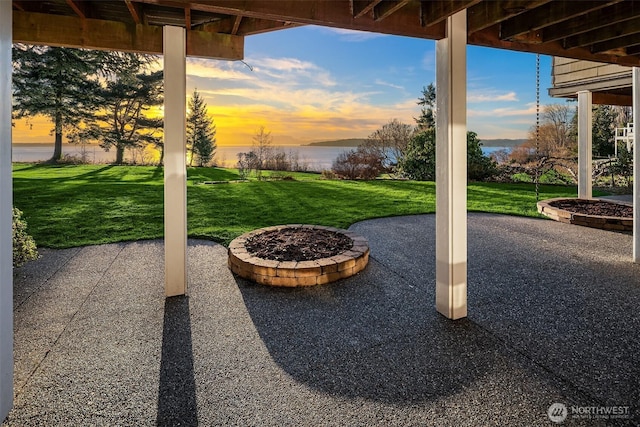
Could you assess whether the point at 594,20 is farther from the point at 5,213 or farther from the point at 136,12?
the point at 5,213

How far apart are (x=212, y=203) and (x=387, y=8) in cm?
718

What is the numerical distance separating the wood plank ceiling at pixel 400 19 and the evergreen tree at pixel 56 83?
10.1m

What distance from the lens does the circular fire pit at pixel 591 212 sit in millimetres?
6184

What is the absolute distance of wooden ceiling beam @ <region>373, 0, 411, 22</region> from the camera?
2.37 m

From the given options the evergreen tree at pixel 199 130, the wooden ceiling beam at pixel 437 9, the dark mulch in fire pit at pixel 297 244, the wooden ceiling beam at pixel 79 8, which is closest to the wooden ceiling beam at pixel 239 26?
the wooden ceiling beam at pixel 79 8

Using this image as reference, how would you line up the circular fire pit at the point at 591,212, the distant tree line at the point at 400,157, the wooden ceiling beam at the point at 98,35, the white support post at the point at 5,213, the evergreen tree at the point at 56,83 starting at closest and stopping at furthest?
the white support post at the point at 5,213 → the wooden ceiling beam at the point at 98,35 → the circular fire pit at the point at 591,212 → the evergreen tree at the point at 56,83 → the distant tree line at the point at 400,157

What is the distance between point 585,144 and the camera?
785 cm

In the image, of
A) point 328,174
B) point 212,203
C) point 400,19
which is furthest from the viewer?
point 328,174

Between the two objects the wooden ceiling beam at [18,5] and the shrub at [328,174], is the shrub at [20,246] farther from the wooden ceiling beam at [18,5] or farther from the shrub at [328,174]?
the shrub at [328,174]

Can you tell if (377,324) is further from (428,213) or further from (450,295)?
(428,213)

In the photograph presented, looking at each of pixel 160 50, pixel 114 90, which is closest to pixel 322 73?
pixel 114 90

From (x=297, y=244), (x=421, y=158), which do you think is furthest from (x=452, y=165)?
(x=421, y=158)

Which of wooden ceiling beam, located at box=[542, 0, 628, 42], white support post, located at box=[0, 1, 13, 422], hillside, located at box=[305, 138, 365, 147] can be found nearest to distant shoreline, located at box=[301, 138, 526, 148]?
hillside, located at box=[305, 138, 365, 147]

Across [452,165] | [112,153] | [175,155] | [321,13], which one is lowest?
[452,165]
